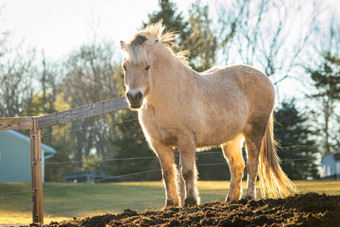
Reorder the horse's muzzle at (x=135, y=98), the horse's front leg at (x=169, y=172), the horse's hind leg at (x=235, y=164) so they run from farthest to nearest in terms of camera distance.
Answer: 1. the horse's hind leg at (x=235, y=164)
2. the horse's front leg at (x=169, y=172)
3. the horse's muzzle at (x=135, y=98)

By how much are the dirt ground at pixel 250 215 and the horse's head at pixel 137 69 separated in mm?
1252

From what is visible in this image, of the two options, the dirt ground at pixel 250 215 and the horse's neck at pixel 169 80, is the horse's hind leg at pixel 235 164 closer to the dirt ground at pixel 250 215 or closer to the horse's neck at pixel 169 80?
the dirt ground at pixel 250 215

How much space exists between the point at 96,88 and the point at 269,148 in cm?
2166

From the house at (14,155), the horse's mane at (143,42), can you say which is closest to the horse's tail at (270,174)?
the horse's mane at (143,42)

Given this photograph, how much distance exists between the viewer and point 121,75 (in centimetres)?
2178

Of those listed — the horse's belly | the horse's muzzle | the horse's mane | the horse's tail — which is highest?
the horse's mane

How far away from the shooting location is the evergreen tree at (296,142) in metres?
15.1

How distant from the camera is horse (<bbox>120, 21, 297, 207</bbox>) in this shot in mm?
4695

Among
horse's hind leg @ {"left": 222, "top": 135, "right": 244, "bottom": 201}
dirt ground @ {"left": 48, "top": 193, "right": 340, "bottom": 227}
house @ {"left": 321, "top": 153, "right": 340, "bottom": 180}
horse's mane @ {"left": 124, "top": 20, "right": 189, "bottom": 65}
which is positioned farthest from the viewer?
house @ {"left": 321, "top": 153, "right": 340, "bottom": 180}

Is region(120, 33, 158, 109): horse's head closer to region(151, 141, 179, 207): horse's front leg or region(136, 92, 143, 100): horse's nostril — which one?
region(136, 92, 143, 100): horse's nostril

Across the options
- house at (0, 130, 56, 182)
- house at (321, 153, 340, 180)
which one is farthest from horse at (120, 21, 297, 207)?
house at (0, 130, 56, 182)

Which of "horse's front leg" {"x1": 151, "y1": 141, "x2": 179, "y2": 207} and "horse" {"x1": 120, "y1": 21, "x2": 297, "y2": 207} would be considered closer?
"horse" {"x1": 120, "y1": 21, "x2": 297, "y2": 207}

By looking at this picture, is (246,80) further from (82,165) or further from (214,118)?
(82,165)

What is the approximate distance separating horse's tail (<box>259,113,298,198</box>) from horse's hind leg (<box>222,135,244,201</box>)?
36 cm
